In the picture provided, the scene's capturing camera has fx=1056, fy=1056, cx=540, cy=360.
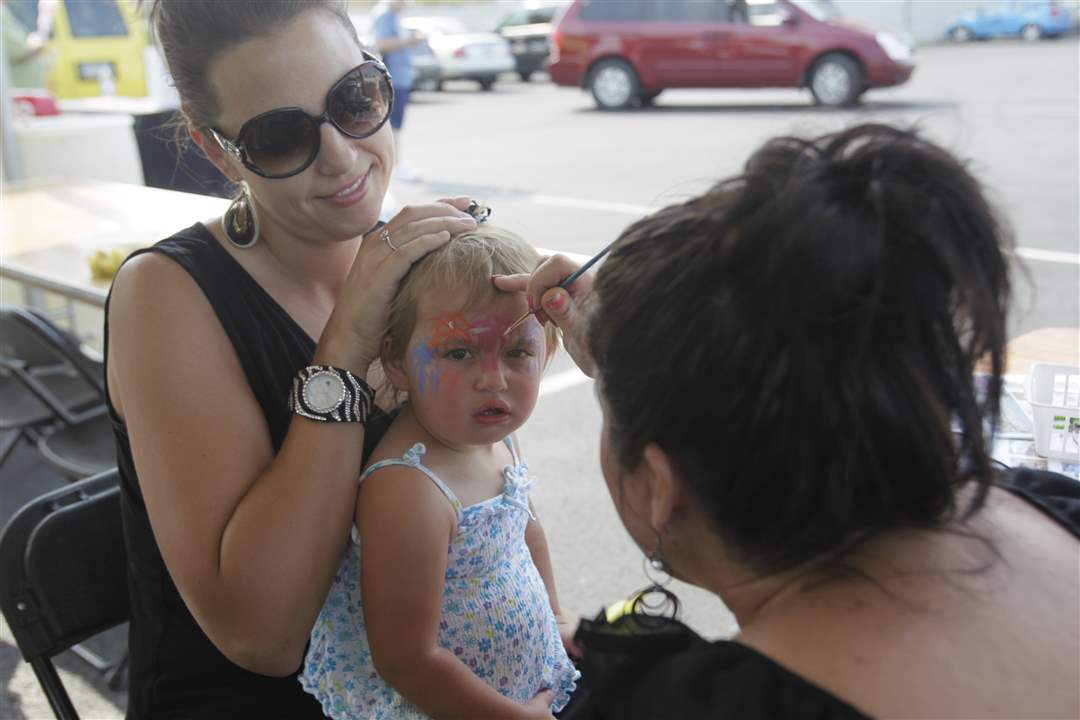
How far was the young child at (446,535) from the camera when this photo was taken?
1404 mm

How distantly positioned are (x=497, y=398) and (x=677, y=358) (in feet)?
1.94

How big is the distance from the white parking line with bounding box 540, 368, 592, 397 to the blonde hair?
3.26 meters

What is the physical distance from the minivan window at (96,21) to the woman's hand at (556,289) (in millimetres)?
9977

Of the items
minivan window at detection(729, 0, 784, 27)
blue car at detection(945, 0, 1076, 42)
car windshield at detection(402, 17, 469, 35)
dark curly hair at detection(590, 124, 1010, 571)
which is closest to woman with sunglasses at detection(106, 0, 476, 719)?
dark curly hair at detection(590, 124, 1010, 571)

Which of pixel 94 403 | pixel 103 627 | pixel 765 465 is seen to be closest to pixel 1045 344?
pixel 765 465

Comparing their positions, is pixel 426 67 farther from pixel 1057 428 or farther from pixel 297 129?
pixel 1057 428

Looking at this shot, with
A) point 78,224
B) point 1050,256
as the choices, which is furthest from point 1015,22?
point 78,224

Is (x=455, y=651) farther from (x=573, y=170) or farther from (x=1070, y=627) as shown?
(x=573, y=170)

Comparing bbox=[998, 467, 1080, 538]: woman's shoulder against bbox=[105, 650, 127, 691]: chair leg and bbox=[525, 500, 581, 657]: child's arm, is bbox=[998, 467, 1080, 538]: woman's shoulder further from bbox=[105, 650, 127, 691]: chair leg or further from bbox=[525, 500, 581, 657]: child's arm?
bbox=[105, 650, 127, 691]: chair leg

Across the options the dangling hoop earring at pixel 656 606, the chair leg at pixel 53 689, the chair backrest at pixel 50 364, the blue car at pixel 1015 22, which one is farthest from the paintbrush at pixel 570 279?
the blue car at pixel 1015 22

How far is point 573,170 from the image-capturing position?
943cm

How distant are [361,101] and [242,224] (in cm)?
27

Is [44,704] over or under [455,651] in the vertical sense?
under

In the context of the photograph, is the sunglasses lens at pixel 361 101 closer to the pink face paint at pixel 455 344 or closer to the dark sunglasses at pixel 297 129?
the dark sunglasses at pixel 297 129
